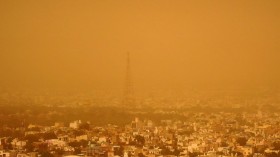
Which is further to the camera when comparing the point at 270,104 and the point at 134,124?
Result: the point at 270,104

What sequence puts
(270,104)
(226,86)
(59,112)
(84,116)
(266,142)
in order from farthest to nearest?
(226,86) < (270,104) < (59,112) < (84,116) < (266,142)

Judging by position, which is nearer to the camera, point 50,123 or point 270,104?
point 50,123

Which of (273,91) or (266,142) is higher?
(273,91)

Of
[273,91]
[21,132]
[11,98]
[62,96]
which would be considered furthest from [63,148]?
[273,91]

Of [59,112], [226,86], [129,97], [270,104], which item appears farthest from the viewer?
[226,86]

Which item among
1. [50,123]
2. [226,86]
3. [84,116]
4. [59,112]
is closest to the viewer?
[50,123]

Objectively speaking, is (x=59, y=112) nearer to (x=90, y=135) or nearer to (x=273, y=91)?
(x=90, y=135)

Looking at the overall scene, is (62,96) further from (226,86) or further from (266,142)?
(266,142)

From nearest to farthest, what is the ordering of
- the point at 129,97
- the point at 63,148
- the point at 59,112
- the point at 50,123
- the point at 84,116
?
the point at 63,148 < the point at 50,123 < the point at 84,116 < the point at 59,112 < the point at 129,97

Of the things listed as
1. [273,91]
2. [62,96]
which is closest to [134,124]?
[62,96]
